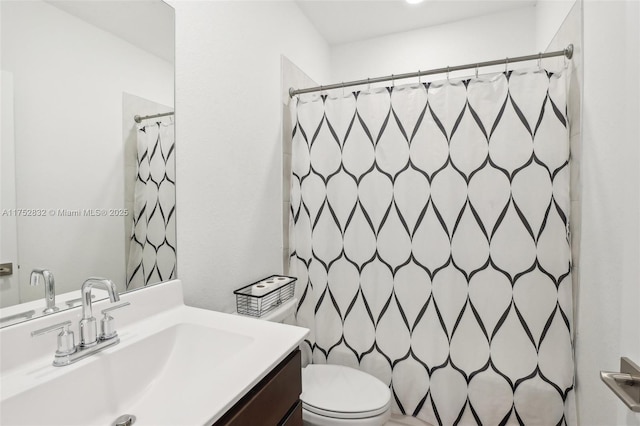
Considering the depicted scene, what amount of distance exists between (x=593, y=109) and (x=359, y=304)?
1329 millimetres

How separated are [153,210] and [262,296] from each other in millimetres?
549

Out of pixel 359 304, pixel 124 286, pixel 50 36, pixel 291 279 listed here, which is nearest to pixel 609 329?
pixel 359 304

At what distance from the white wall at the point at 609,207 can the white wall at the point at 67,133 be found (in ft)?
4.55

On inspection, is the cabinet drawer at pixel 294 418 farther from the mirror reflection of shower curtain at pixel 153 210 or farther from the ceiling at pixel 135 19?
the ceiling at pixel 135 19

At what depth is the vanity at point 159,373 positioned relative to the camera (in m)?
0.65

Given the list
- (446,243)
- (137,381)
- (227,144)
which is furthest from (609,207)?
(137,381)

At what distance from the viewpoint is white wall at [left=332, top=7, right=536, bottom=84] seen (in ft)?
7.16

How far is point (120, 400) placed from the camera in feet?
2.61

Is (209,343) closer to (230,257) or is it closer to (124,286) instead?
(124,286)

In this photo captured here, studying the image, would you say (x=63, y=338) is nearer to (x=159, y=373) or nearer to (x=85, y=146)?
(x=159, y=373)

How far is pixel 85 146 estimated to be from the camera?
915 mm

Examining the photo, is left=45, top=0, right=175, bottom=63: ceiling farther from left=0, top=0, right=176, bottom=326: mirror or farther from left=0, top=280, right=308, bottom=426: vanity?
left=0, top=280, right=308, bottom=426: vanity

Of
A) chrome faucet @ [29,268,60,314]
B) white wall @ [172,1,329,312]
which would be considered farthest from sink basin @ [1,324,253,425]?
white wall @ [172,1,329,312]

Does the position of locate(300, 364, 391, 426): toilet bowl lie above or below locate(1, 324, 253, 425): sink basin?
below
